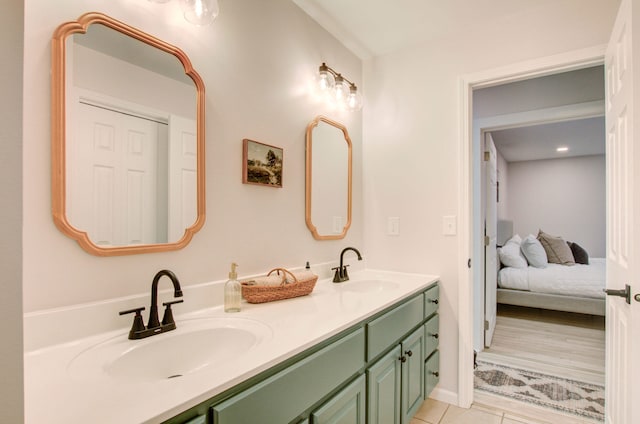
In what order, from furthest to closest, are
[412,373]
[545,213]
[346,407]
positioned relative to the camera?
[545,213] < [412,373] < [346,407]

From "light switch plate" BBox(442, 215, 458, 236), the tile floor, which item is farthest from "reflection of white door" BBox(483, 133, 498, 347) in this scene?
"light switch plate" BBox(442, 215, 458, 236)

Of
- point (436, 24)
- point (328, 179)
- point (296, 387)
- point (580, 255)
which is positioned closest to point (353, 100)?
point (328, 179)

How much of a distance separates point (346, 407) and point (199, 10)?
157 cm

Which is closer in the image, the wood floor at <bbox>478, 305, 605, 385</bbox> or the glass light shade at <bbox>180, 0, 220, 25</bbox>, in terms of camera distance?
the glass light shade at <bbox>180, 0, 220, 25</bbox>

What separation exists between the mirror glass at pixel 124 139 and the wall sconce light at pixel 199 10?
0.44 feet

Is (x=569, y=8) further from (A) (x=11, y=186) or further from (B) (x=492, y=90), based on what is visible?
(A) (x=11, y=186)

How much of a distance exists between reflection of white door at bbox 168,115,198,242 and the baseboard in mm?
1953

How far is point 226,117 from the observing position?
1.48 metres

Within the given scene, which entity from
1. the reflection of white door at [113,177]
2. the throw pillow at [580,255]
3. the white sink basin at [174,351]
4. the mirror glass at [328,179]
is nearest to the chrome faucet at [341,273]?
the mirror glass at [328,179]

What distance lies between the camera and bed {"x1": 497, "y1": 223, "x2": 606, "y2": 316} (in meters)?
3.63

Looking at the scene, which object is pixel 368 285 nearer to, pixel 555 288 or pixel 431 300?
pixel 431 300

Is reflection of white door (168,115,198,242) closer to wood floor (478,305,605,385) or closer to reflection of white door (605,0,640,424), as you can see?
reflection of white door (605,0,640,424)

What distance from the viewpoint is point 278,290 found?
1.50 meters

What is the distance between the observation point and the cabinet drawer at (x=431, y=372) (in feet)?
6.49
